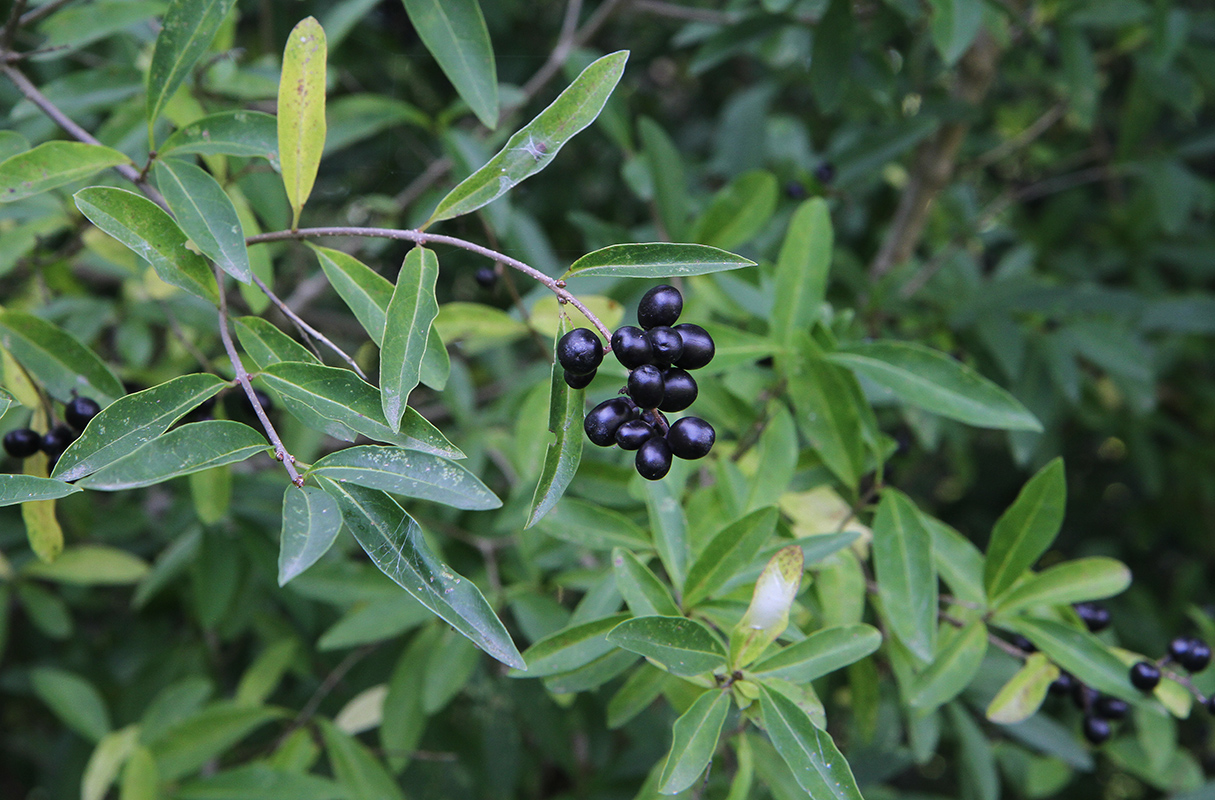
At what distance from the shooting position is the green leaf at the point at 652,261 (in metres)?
0.91

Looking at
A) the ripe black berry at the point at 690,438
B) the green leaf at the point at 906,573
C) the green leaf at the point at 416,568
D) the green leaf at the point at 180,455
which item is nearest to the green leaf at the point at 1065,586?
the green leaf at the point at 906,573

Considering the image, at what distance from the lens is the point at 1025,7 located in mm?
2584

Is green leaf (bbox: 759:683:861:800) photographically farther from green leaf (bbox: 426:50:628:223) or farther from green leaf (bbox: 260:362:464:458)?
green leaf (bbox: 426:50:628:223)

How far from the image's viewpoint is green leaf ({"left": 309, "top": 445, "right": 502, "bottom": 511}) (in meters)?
0.93

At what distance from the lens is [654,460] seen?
0.92 metres

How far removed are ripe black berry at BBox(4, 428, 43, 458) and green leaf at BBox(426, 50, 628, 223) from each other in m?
0.75

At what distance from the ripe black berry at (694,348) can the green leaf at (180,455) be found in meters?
0.46

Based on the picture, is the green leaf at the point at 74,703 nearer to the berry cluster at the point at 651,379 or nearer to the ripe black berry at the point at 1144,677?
the berry cluster at the point at 651,379

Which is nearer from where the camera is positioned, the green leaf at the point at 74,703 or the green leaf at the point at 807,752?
the green leaf at the point at 807,752

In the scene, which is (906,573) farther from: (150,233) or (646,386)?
(150,233)

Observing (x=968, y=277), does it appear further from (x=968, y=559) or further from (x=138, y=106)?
(x=138, y=106)

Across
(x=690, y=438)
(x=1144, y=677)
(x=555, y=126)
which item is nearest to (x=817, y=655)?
(x=690, y=438)

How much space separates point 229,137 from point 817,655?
1.05 metres

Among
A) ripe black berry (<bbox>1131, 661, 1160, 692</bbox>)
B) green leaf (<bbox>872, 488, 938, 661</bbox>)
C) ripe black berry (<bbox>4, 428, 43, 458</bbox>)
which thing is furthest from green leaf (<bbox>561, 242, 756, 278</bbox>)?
ripe black berry (<bbox>1131, 661, 1160, 692</bbox>)
